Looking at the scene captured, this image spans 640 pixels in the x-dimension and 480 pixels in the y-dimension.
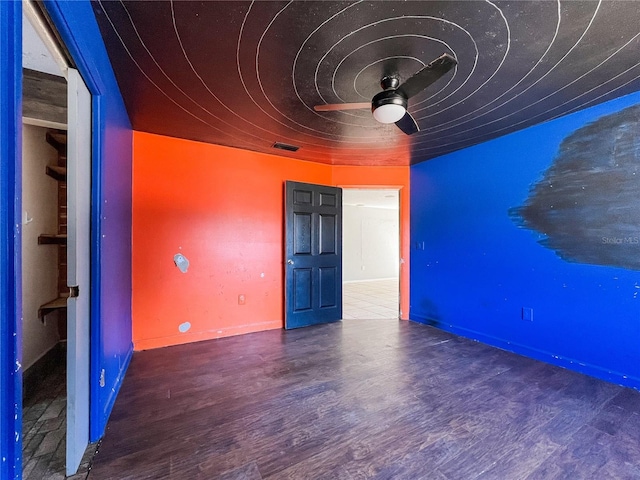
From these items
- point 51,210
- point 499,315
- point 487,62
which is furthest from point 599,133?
point 51,210

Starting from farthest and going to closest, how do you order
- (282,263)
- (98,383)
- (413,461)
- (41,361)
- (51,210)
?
(282,263) → (51,210) → (41,361) → (98,383) → (413,461)

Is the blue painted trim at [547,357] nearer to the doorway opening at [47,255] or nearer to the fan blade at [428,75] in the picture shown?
the fan blade at [428,75]

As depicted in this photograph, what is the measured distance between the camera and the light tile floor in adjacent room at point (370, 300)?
4688 millimetres

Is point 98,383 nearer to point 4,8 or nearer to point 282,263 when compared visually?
point 4,8

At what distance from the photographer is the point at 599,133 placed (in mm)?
2459

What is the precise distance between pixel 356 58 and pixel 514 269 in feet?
8.89

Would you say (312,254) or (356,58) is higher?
(356,58)

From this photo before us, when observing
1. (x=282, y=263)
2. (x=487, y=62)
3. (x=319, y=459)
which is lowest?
(x=319, y=459)

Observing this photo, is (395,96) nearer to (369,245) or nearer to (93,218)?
(93,218)

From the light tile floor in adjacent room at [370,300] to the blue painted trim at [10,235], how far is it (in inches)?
154

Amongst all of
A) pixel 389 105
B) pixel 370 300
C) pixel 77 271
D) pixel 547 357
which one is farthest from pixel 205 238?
pixel 547 357

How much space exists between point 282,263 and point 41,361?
260 centimetres

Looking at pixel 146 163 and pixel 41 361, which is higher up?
pixel 146 163

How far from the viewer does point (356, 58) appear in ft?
6.00
